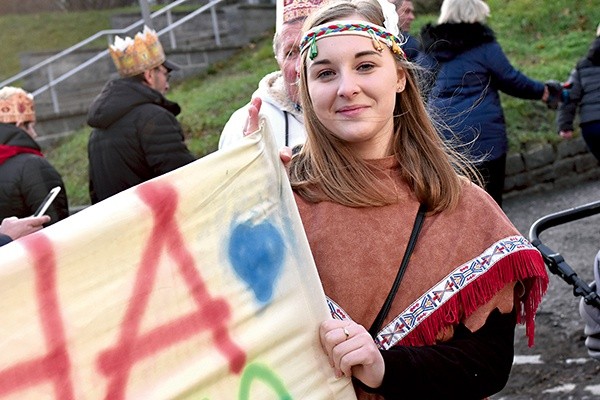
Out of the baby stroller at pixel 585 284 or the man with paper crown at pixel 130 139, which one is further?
the man with paper crown at pixel 130 139

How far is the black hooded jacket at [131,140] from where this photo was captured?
16.6 ft

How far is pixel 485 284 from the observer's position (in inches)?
82.1

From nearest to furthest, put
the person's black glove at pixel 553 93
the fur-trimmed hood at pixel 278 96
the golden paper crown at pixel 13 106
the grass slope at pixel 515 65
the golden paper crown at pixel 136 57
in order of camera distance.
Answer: the fur-trimmed hood at pixel 278 96 < the golden paper crown at pixel 13 106 < the golden paper crown at pixel 136 57 < the person's black glove at pixel 553 93 < the grass slope at pixel 515 65

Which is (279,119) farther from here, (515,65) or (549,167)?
(515,65)

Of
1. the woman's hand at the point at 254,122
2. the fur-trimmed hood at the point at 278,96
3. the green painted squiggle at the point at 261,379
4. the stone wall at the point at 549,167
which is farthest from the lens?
the stone wall at the point at 549,167

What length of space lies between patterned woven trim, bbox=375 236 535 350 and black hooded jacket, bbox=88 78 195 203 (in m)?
3.12

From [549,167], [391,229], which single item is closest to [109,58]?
[549,167]

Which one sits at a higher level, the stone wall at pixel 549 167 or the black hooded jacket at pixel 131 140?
the black hooded jacket at pixel 131 140

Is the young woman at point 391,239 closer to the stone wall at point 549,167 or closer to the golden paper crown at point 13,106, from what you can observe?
the golden paper crown at point 13,106

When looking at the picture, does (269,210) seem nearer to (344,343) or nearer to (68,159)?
(344,343)

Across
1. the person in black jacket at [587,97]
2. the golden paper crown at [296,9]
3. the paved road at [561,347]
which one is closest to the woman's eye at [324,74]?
the golden paper crown at [296,9]

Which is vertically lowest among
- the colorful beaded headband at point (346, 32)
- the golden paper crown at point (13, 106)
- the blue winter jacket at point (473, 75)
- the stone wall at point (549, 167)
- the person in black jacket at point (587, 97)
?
the stone wall at point (549, 167)

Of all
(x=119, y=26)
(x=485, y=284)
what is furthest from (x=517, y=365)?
(x=119, y=26)

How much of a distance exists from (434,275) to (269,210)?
42 centimetres
